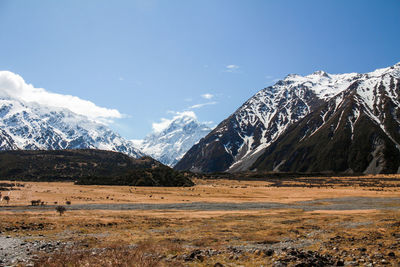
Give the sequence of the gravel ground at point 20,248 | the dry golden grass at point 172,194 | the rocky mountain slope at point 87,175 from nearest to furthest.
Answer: the gravel ground at point 20,248 < the dry golden grass at point 172,194 < the rocky mountain slope at point 87,175

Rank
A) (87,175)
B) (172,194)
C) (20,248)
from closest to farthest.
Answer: (20,248) → (172,194) → (87,175)

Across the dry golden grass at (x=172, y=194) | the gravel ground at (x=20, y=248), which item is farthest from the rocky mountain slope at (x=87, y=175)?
the gravel ground at (x=20, y=248)

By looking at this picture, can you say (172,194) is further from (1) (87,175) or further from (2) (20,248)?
(1) (87,175)

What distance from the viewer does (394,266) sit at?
55.6ft

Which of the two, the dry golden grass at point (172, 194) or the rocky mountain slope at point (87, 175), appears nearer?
the dry golden grass at point (172, 194)

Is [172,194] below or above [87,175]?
below

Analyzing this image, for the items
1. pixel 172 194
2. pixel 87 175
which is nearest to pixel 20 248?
pixel 172 194

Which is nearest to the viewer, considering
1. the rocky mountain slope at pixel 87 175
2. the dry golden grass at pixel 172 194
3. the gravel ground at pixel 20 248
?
the gravel ground at pixel 20 248

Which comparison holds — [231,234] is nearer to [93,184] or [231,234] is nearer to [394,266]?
[394,266]

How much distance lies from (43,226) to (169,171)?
10563cm

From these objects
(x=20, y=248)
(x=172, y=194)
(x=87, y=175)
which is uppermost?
(x=20, y=248)

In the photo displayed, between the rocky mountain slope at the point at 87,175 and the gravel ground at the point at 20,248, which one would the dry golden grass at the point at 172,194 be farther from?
the gravel ground at the point at 20,248

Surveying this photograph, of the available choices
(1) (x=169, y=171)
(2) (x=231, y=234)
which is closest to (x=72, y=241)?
(2) (x=231, y=234)

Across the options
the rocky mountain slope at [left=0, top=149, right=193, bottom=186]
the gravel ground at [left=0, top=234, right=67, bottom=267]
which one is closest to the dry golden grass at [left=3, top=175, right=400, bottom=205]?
the rocky mountain slope at [left=0, top=149, right=193, bottom=186]
